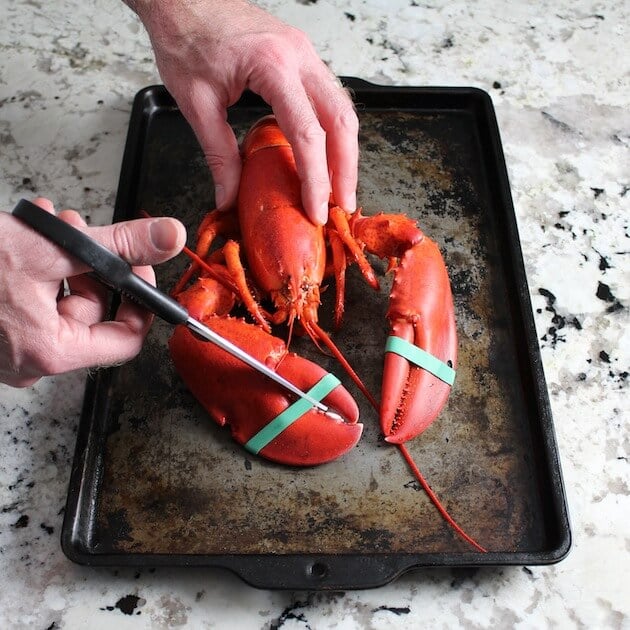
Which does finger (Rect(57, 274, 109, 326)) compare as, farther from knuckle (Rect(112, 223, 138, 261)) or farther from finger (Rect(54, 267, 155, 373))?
knuckle (Rect(112, 223, 138, 261))

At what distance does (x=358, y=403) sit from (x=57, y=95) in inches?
38.3

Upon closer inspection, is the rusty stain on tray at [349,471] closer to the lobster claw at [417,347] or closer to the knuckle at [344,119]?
the lobster claw at [417,347]

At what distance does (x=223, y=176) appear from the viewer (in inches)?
50.2

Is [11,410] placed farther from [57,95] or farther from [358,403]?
[57,95]

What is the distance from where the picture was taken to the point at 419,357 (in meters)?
1.14

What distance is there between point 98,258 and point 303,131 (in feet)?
1.44

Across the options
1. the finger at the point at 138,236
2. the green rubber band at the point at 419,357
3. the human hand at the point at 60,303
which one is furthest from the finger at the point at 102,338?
the green rubber band at the point at 419,357

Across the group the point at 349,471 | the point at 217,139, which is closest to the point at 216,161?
the point at 217,139

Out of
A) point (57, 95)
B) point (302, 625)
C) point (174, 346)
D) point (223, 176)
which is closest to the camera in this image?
point (302, 625)

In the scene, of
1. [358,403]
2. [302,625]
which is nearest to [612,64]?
[358,403]

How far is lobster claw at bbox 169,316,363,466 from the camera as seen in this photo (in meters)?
1.09

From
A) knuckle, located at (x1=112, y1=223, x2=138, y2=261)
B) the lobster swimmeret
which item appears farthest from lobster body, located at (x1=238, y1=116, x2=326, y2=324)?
knuckle, located at (x1=112, y1=223, x2=138, y2=261)

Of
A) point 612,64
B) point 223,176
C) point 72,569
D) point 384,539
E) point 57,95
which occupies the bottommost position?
point 72,569

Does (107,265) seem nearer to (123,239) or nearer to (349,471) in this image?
(123,239)
